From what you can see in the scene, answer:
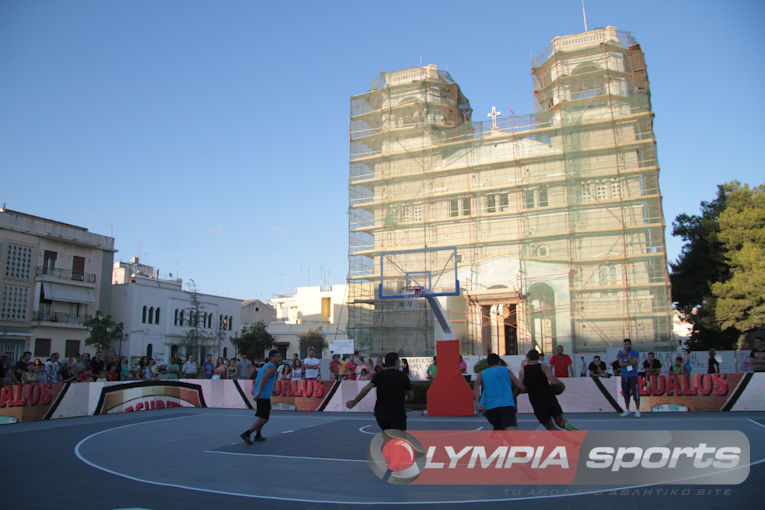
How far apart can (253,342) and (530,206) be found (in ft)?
107

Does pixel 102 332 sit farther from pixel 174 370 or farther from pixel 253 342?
pixel 174 370

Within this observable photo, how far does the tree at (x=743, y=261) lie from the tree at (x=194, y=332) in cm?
3955

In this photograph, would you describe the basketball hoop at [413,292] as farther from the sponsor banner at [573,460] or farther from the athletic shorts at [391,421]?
the athletic shorts at [391,421]

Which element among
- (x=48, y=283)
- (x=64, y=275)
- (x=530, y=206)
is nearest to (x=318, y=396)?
(x=530, y=206)

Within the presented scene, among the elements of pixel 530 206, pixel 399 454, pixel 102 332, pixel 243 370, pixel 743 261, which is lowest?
pixel 399 454

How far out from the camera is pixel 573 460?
8047 mm

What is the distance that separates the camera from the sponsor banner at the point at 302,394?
63.6ft

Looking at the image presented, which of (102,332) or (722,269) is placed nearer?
(722,269)

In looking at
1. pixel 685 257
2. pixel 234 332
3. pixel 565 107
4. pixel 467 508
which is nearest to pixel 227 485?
pixel 467 508

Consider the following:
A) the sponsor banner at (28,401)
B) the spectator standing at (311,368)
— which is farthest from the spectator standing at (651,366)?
the sponsor banner at (28,401)

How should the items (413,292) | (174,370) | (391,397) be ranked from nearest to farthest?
(391,397), (174,370), (413,292)

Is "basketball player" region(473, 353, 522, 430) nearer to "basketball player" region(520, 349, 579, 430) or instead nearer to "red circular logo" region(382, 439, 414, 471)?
"basketball player" region(520, 349, 579, 430)

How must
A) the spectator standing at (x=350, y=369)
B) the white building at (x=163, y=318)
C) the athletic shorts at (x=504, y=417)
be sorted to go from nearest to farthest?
1. the athletic shorts at (x=504, y=417)
2. the spectator standing at (x=350, y=369)
3. the white building at (x=163, y=318)

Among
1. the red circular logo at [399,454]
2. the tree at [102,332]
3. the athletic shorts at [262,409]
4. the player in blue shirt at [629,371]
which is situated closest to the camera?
the red circular logo at [399,454]
